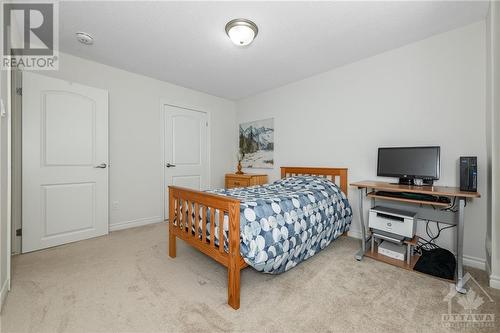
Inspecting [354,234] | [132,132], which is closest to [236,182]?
[132,132]

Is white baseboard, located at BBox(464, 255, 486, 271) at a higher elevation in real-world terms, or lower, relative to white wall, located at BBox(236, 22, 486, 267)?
lower

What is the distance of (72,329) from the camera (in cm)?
128

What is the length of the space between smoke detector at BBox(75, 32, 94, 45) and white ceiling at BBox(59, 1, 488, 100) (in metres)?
0.05

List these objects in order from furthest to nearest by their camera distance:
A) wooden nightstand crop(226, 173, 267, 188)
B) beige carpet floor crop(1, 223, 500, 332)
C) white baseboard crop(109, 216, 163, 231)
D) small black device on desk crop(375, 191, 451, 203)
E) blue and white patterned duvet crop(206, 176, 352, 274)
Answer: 1. wooden nightstand crop(226, 173, 267, 188)
2. white baseboard crop(109, 216, 163, 231)
3. small black device on desk crop(375, 191, 451, 203)
4. blue and white patterned duvet crop(206, 176, 352, 274)
5. beige carpet floor crop(1, 223, 500, 332)

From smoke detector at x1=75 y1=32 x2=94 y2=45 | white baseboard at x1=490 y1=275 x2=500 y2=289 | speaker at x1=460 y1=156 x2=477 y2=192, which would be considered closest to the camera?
white baseboard at x1=490 y1=275 x2=500 y2=289

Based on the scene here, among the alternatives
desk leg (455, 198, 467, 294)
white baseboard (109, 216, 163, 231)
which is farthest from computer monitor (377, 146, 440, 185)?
white baseboard (109, 216, 163, 231)

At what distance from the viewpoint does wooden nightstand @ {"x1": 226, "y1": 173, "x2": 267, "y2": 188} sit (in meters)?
3.74

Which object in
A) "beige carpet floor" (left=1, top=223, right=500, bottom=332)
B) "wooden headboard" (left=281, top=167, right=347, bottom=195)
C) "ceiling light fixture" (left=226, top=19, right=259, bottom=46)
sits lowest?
"beige carpet floor" (left=1, top=223, right=500, bottom=332)

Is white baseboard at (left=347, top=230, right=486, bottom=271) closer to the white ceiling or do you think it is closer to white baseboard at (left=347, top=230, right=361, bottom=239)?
white baseboard at (left=347, top=230, right=361, bottom=239)

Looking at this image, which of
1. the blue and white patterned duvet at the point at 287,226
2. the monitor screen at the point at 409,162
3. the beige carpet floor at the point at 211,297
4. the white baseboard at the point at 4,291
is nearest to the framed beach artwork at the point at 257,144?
the blue and white patterned duvet at the point at 287,226

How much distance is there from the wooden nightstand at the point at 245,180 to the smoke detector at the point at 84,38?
269 centimetres

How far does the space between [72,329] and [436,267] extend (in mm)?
2781

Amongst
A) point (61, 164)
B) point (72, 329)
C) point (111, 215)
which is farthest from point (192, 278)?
point (61, 164)

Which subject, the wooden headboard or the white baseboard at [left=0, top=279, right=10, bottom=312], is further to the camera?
the wooden headboard
